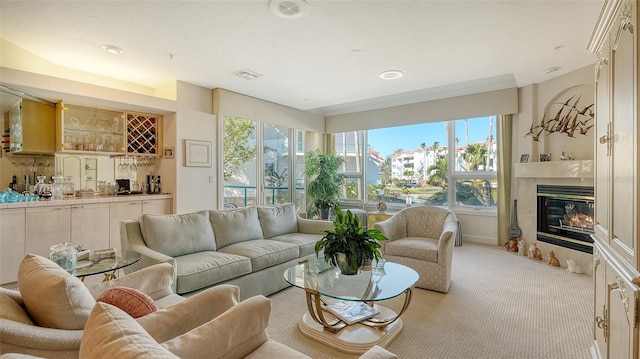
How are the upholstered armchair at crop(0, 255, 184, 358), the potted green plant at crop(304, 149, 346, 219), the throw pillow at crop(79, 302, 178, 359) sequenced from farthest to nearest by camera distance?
the potted green plant at crop(304, 149, 346, 219), the upholstered armchair at crop(0, 255, 184, 358), the throw pillow at crop(79, 302, 178, 359)

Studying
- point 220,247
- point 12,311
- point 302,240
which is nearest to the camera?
point 12,311

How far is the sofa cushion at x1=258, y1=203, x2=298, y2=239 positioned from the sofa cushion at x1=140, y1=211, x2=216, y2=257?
73 cm

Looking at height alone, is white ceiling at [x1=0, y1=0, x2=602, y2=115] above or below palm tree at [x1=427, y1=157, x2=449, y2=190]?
above

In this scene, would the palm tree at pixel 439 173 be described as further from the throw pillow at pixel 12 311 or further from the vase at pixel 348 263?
the throw pillow at pixel 12 311

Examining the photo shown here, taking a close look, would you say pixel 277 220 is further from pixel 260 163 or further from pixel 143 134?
pixel 143 134

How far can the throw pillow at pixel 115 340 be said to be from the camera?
0.72 meters

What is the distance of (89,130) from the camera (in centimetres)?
432

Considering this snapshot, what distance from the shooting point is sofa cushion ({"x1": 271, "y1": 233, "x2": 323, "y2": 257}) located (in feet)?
11.6

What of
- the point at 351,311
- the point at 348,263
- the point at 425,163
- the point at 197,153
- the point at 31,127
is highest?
the point at 31,127

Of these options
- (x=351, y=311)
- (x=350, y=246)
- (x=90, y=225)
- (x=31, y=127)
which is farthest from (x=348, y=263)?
(x=31, y=127)

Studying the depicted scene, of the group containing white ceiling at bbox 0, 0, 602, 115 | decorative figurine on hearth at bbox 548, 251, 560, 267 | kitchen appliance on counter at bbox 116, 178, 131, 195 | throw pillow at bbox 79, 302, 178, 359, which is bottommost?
decorative figurine on hearth at bbox 548, 251, 560, 267

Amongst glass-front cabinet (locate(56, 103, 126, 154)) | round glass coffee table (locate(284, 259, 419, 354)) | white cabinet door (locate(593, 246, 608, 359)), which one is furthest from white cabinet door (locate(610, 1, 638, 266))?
glass-front cabinet (locate(56, 103, 126, 154))

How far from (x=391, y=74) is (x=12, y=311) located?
14.0 feet

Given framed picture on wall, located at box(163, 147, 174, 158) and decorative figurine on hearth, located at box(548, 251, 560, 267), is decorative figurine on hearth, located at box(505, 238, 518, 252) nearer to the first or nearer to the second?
decorative figurine on hearth, located at box(548, 251, 560, 267)
